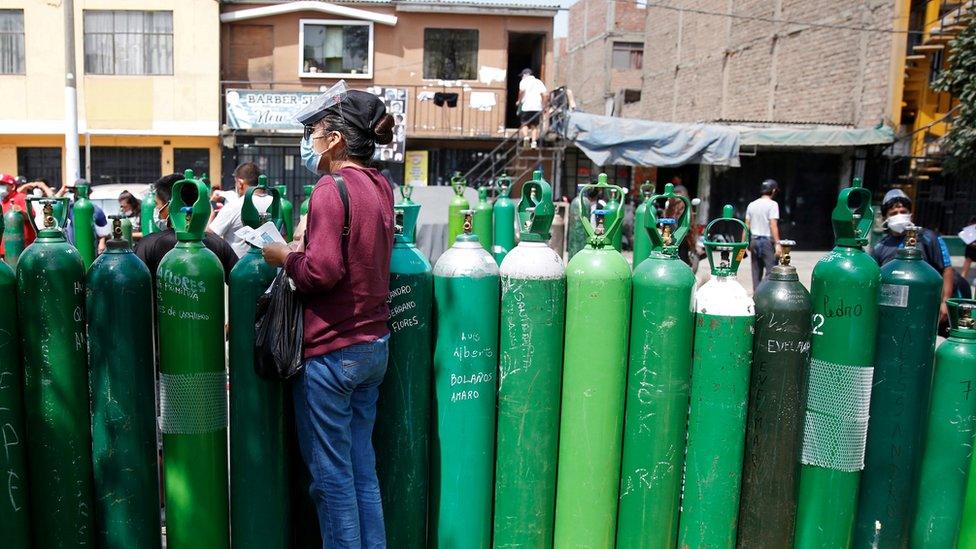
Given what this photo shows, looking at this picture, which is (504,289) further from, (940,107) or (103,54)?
(103,54)

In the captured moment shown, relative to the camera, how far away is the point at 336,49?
1970 cm

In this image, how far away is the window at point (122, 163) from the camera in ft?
63.0

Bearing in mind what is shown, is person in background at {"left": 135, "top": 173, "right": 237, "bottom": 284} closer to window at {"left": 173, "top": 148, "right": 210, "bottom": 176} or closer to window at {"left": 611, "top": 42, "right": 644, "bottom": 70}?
window at {"left": 173, "top": 148, "right": 210, "bottom": 176}

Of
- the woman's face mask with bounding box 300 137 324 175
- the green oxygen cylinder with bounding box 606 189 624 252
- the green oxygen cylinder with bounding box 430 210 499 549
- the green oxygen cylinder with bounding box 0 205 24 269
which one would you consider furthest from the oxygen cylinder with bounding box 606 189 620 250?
the green oxygen cylinder with bounding box 0 205 24 269

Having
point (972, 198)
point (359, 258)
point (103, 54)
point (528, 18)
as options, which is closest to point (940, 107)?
point (972, 198)

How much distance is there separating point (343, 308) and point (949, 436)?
2270mm

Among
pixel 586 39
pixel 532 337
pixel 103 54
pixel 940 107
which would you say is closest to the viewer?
pixel 532 337

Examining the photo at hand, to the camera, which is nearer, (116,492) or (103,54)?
(116,492)

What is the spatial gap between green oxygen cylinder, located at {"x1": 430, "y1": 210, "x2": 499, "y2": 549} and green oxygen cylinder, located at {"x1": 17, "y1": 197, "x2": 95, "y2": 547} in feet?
3.88

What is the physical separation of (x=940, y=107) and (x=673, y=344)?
16.9 meters

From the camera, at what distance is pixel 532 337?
2814mm

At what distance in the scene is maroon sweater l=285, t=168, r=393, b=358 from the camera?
244 cm

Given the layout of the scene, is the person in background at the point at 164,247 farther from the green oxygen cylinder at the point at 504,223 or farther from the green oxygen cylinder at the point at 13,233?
the green oxygen cylinder at the point at 504,223

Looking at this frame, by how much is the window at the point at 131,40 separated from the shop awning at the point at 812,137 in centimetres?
1341
